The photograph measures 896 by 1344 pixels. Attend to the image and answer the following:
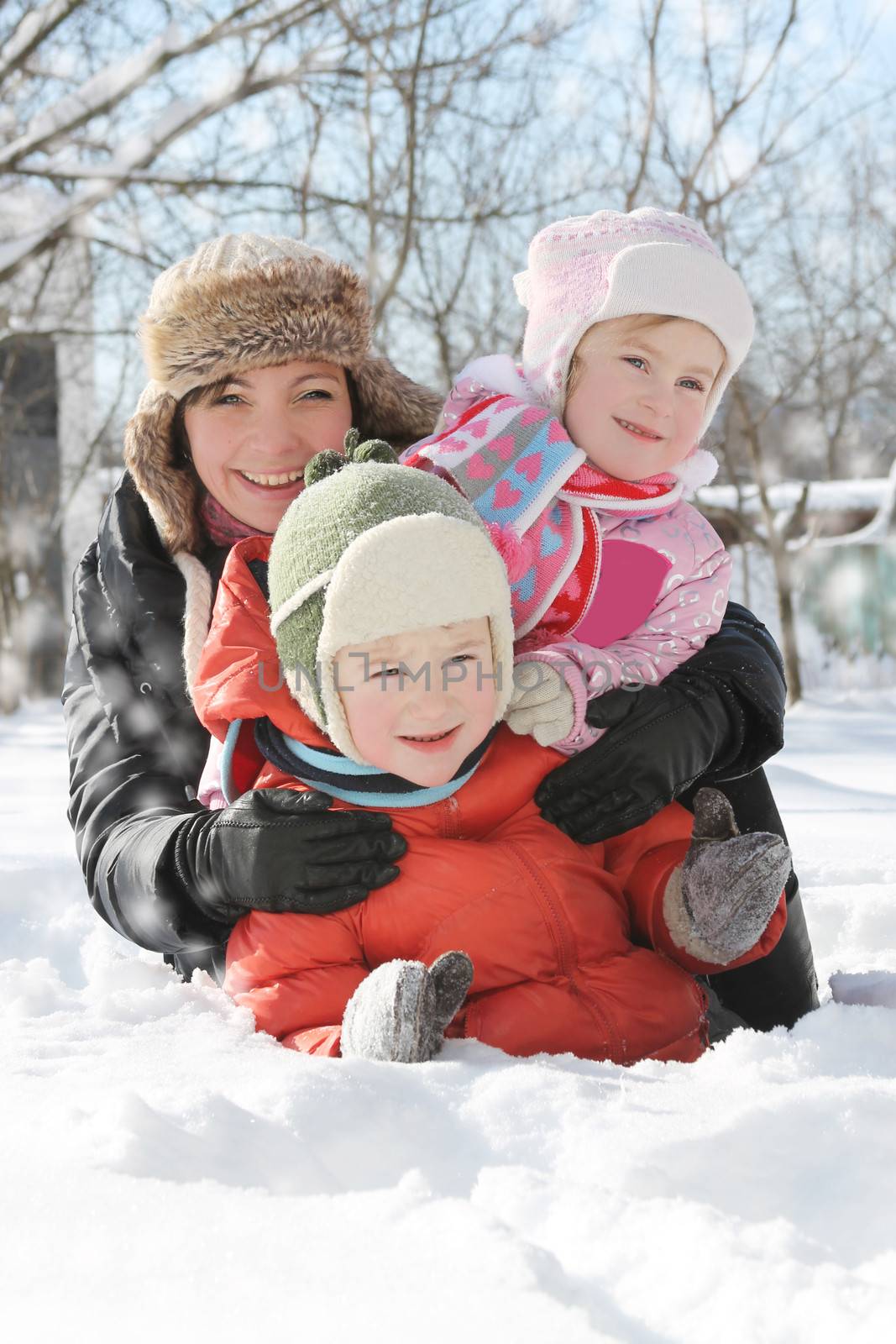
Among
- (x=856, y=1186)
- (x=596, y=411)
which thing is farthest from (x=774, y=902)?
(x=596, y=411)

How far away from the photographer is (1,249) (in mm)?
7305

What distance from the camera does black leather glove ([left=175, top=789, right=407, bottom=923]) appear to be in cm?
175

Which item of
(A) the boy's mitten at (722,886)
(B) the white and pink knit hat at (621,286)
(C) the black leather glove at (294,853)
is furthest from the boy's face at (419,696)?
(B) the white and pink knit hat at (621,286)

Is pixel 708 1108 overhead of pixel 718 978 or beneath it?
overhead

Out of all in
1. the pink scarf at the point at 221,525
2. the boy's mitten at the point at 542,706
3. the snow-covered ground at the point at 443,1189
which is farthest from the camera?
the pink scarf at the point at 221,525

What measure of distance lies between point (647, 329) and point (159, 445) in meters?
0.99

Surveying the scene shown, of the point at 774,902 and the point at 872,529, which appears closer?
the point at 774,902

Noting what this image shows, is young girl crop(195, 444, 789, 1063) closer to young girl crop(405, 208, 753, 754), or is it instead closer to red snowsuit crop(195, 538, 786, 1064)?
red snowsuit crop(195, 538, 786, 1064)

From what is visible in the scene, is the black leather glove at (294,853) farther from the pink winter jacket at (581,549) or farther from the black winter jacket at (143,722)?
the pink winter jacket at (581,549)

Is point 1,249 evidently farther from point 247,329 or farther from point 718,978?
point 718,978

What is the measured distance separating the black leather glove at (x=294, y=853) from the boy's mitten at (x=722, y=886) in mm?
453

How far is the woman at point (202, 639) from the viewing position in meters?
1.89

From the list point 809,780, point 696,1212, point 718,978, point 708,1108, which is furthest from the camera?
point 809,780

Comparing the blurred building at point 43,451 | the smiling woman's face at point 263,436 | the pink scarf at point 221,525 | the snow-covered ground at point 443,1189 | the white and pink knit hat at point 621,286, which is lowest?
the snow-covered ground at point 443,1189
